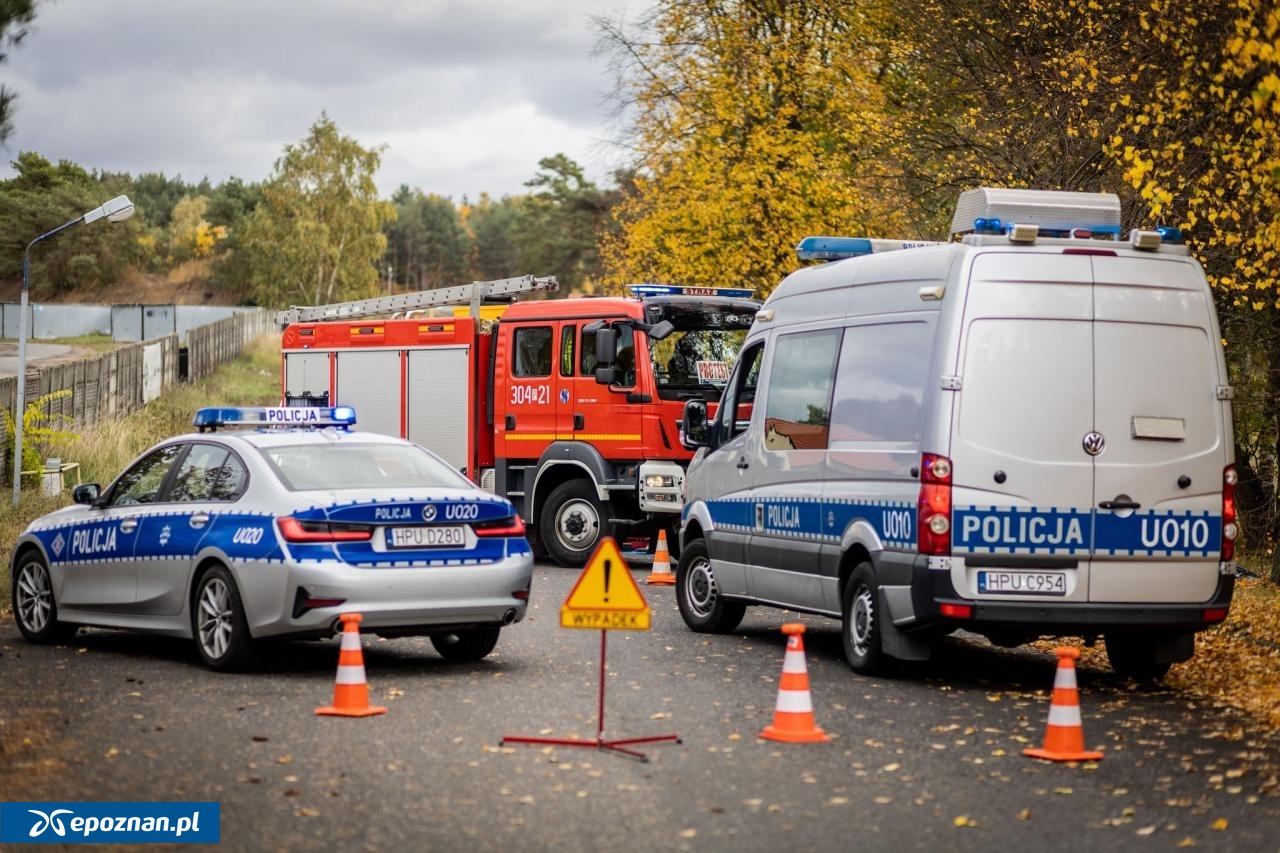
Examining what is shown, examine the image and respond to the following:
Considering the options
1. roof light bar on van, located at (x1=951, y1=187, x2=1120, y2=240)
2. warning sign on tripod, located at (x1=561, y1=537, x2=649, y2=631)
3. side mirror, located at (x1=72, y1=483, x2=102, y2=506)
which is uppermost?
roof light bar on van, located at (x1=951, y1=187, x2=1120, y2=240)

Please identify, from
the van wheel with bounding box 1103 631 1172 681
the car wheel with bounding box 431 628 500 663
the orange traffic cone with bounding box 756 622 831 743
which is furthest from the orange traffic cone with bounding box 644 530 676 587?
the orange traffic cone with bounding box 756 622 831 743

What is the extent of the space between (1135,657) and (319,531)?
5.17 meters

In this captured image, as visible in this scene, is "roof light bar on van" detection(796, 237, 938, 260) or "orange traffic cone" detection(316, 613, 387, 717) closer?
"orange traffic cone" detection(316, 613, 387, 717)

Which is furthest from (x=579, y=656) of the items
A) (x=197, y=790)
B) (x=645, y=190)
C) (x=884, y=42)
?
(x=645, y=190)

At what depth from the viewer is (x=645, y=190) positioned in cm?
3297

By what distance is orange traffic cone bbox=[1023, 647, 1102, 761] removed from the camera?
8328mm

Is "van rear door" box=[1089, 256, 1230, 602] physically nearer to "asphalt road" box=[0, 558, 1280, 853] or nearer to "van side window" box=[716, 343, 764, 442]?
"asphalt road" box=[0, 558, 1280, 853]

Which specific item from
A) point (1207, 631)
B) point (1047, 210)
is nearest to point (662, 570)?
point (1207, 631)

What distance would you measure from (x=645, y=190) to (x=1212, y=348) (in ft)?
75.4

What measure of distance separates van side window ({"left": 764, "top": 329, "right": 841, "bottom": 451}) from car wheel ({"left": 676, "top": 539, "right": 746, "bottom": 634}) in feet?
4.84

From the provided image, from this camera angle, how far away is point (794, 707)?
28.6 ft

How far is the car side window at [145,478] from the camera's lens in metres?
12.0

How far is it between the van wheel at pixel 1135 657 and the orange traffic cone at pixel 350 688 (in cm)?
461

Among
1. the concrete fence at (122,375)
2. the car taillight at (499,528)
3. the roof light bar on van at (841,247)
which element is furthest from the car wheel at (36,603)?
the concrete fence at (122,375)
